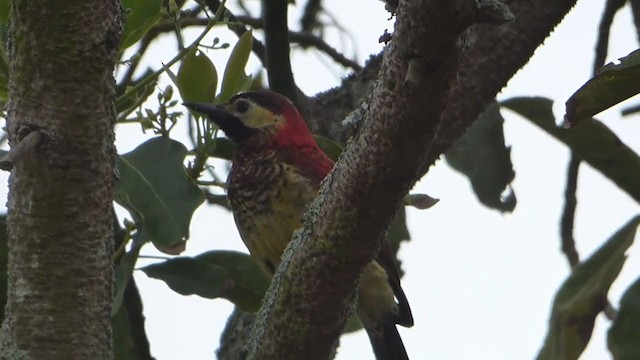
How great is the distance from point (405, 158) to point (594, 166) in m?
1.55

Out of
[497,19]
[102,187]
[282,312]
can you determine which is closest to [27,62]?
[102,187]

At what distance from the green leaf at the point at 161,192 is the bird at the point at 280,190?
1.85ft

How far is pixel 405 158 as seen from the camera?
5.48 ft

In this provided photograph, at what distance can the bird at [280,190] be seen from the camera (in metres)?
3.44

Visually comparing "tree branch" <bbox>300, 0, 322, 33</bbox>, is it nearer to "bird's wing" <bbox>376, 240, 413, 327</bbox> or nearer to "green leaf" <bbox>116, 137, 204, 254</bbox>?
"bird's wing" <bbox>376, 240, 413, 327</bbox>

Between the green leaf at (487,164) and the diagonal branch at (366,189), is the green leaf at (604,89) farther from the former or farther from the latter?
the green leaf at (487,164)

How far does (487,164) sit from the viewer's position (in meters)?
3.56

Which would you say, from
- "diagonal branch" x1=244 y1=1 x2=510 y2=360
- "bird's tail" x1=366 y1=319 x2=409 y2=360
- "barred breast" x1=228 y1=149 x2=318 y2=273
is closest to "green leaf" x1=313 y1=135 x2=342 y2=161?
"barred breast" x1=228 y1=149 x2=318 y2=273

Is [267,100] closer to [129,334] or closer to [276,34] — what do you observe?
[276,34]

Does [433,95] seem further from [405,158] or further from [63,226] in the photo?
[63,226]

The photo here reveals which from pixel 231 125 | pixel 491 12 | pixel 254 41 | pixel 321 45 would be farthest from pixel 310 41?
pixel 491 12

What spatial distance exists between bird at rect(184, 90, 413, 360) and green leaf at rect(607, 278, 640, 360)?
835 mm

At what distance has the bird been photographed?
3.44 m

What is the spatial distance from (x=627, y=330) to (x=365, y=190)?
3.47 ft
